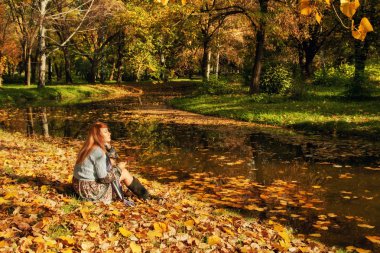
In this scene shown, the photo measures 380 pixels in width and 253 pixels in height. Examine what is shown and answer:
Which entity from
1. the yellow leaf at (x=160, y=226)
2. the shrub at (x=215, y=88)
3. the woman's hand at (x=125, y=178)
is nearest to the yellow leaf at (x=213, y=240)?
the yellow leaf at (x=160, y=226)

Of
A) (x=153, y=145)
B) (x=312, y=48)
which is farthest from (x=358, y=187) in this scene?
(x=312, y=48)

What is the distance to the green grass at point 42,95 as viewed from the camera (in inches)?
1153

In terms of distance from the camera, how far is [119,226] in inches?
210

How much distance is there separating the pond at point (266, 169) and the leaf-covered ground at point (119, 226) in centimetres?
78

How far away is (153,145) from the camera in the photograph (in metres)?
13.4

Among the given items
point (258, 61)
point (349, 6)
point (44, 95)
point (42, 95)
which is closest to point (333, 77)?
point (258, 61)

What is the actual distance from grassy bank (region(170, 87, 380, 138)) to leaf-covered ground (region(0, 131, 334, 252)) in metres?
10.8

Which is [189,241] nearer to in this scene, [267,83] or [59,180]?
[59,180]

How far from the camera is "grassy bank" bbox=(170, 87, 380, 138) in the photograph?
645 inches

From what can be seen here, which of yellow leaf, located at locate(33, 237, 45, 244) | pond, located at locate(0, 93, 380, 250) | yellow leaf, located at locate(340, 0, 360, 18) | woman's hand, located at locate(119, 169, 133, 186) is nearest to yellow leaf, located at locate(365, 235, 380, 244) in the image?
pond, located at locate(0, 93, 380, 250)

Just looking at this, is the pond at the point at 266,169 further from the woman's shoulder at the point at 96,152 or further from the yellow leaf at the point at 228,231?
the woman's shoulder at the point at 96,152

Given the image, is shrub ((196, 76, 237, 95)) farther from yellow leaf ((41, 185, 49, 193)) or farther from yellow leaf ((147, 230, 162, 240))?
yellow leaf ((147, 230, 162, 240))

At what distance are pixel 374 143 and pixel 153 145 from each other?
7.77 metres

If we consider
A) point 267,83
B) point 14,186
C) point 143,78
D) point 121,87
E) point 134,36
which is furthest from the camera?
point 143,78
